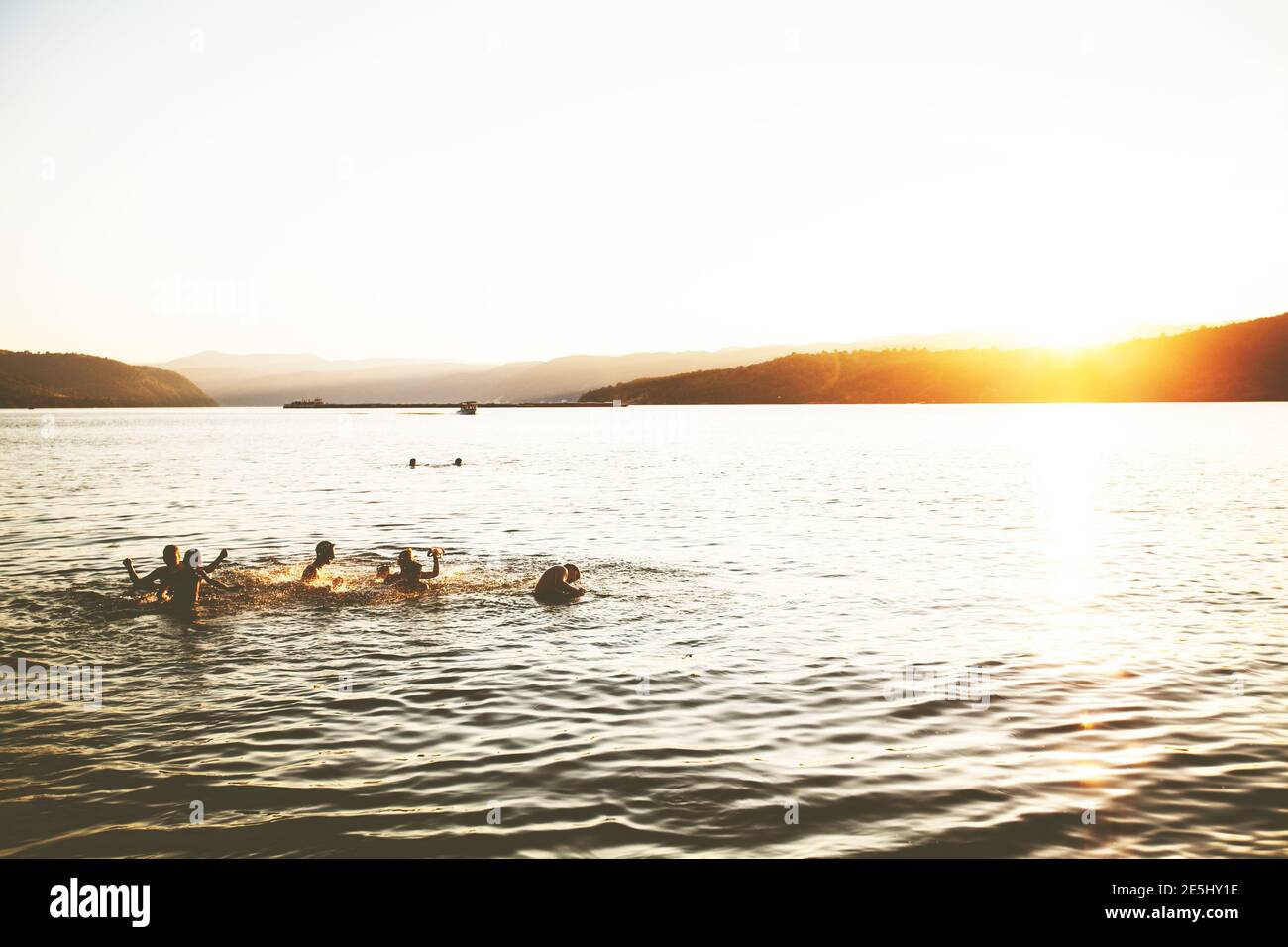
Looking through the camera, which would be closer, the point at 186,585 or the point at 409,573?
the point at 186,585

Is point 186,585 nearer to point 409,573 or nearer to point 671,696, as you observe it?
point 409,573

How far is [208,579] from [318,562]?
10.9 ft

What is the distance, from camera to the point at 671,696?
15516 millimetres

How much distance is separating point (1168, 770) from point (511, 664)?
10661 millimetres

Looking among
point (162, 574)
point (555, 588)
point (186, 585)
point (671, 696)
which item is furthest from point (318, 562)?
point (671, 696)

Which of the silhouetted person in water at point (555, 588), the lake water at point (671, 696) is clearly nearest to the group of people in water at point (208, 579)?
the silhouetted person in water at point (555, 588)

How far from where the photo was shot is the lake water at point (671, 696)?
34.4 ft

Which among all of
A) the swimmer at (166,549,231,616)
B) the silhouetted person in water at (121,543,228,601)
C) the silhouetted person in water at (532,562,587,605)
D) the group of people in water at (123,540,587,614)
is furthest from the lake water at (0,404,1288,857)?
the silhouetted person in water at (121,543,228,601)

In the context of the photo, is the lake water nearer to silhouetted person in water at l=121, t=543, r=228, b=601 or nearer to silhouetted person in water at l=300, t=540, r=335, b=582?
silhouetted person in water at l=300, t=540, r=335, b=582

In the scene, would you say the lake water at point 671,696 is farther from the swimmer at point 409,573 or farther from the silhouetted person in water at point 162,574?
the silhouetted person in water at point 162,574
